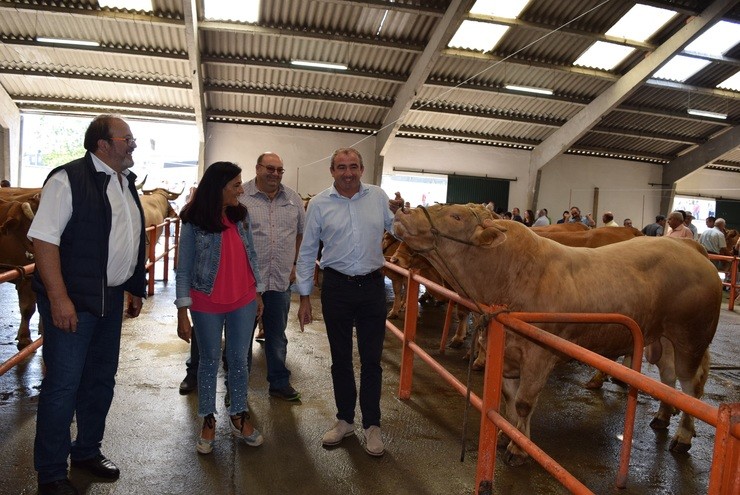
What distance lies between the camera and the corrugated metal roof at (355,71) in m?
14.4

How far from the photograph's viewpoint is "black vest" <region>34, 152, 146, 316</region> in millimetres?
2906

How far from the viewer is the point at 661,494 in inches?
142

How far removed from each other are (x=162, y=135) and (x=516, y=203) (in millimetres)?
14006

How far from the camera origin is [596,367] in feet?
6.81

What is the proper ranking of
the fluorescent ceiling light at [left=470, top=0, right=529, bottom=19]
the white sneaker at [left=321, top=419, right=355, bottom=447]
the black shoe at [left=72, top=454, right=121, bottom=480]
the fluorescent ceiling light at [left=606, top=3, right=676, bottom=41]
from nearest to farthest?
the black shoe at [left=72, top=454, right=121, bottom=480] < the white sneaker at [left=321, top=419, right=355, bottom=447] < the fluorescent ceiling light at [left=470, top=0, right=529, bottom=19] < the fluorescent ceiling light at [left=606, top=3, right=676, bottom=41]

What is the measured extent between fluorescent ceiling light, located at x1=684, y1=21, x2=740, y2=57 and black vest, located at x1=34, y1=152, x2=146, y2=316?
56.0 feet

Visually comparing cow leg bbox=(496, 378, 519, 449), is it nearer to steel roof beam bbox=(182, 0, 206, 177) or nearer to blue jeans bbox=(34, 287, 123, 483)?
blue jeans bbox=(34, 287, 123, 483)

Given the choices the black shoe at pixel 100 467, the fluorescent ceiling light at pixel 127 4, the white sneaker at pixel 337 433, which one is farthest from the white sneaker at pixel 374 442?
the fluorescent ceiling light at pixel 127 4

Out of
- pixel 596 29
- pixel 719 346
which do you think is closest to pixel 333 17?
pixel 596 29

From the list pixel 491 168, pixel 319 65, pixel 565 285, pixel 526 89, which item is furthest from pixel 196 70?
pixel 565 285

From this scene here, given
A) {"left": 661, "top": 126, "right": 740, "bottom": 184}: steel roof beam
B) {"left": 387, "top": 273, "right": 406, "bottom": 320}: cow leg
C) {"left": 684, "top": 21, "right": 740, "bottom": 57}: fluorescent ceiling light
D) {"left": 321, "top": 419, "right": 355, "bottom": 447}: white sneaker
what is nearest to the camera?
{"left": 321, "top": 419, "right": 355, "bottom": 447}: white sneaker

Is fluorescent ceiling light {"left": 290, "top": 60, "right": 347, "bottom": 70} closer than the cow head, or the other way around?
the cow head

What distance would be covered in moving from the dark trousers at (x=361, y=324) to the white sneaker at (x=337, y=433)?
161 mm

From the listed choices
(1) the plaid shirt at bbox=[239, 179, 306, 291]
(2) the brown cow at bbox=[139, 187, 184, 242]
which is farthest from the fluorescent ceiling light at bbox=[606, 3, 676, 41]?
(1) the plaid shirt at bbox=[239, 179, 306, 291]
